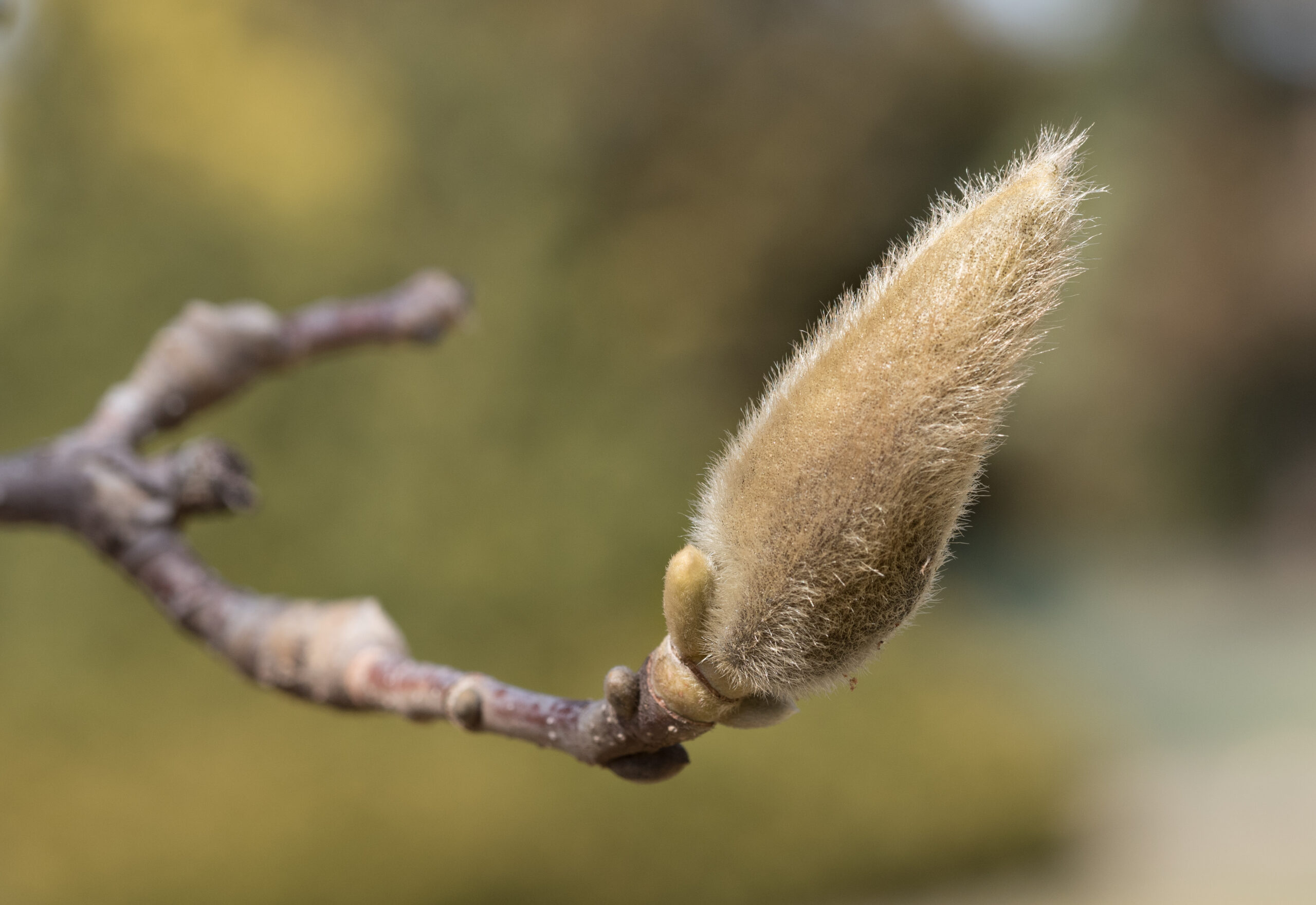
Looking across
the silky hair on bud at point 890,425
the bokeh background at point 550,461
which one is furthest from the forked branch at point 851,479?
the bokeh background at point 550,461

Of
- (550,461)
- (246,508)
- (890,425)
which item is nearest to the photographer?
(890,425)

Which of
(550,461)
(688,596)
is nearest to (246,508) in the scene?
(688,596)

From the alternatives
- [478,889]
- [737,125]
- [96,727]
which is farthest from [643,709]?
[737,125]

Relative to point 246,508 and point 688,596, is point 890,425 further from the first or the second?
point 246,508

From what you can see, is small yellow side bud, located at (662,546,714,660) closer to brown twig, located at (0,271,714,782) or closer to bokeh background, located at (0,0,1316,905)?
brown twig, located at (0,271,714,782)

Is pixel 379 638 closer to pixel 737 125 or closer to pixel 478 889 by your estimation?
pixel 478 889

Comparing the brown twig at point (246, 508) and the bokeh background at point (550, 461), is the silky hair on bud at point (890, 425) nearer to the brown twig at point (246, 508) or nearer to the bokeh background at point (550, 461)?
the brown twig at point (246, 508)
